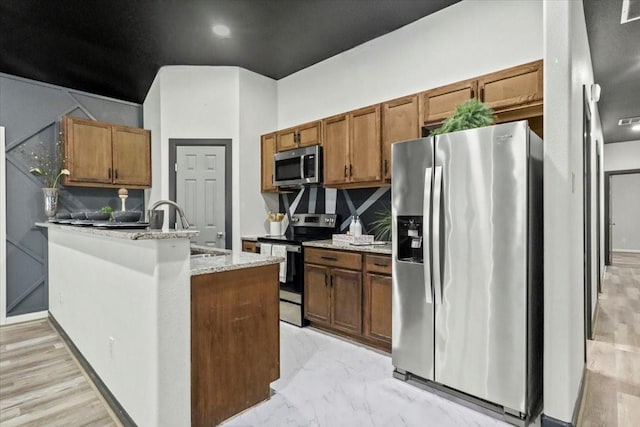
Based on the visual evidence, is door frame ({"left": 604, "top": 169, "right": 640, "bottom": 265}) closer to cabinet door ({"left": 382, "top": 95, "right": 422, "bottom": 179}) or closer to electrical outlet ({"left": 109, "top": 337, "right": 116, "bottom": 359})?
cabinet door ({"left": 382, "top": 95, "right": 422, "bottom": 179})

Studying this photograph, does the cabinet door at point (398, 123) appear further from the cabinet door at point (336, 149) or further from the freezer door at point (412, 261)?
the freezer door at point (412, 261)

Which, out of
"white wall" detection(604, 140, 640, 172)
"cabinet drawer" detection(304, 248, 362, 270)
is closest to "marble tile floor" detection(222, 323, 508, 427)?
"cabinet drawer" detection(304, 248, 362, 270)

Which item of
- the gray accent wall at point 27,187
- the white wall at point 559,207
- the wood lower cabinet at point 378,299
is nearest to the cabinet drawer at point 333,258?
the wood lower cabinet at point 378,299

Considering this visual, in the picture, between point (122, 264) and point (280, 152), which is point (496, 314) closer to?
point (122, 264)

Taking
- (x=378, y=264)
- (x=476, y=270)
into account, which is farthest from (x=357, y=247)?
(x=476, y=270)

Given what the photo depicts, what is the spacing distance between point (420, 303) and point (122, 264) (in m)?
1.86

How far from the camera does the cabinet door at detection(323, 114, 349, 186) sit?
3.53 meters

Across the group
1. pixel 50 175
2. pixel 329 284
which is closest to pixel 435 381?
pixel 329 284

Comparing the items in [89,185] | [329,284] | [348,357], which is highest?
[89,185]

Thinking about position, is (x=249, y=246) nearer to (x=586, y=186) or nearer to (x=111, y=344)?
(x=111, y=344)

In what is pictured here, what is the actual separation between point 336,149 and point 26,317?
13.2 ft

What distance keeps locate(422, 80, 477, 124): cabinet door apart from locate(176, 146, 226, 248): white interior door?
99.9 inches

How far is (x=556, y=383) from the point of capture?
1.82 m

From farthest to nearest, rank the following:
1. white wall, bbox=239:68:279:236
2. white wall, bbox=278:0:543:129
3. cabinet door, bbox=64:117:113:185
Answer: white wall, bbox=239:68:279:236
cabinet door, bbox=64:117:113:185
white wall, bbox=278:0:543:129
